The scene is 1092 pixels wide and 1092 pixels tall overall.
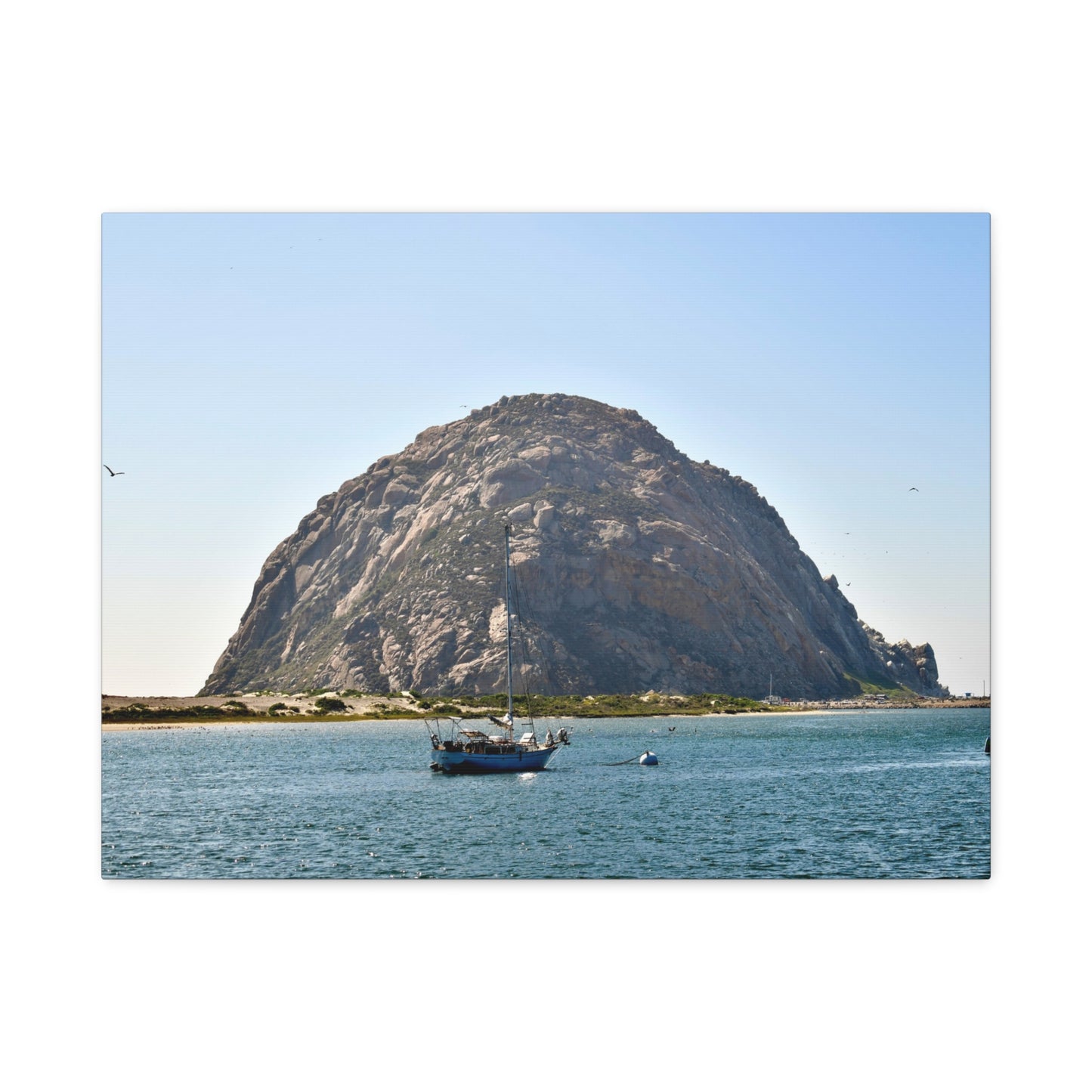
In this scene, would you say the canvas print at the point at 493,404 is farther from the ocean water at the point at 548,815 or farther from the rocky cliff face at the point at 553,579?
the rocky cliff face at the point at 553,579

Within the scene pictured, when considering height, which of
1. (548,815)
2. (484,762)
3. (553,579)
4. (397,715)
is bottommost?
(397,715)

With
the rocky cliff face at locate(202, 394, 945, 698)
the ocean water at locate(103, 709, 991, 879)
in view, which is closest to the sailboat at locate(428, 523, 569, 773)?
the ocean water at locate(103, 709, 991, 879)

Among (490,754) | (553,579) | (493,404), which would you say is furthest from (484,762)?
(553,579)

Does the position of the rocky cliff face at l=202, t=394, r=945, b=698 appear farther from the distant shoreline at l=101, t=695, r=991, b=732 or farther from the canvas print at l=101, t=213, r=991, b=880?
the canvas print at l=101, t=213, r=991, b=880

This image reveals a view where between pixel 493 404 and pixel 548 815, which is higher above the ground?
pixel 493 404

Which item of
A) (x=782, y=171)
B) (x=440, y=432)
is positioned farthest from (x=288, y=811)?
(x=440, y=432)

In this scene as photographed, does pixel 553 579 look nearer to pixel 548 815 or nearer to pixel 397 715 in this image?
pixel 397 715
